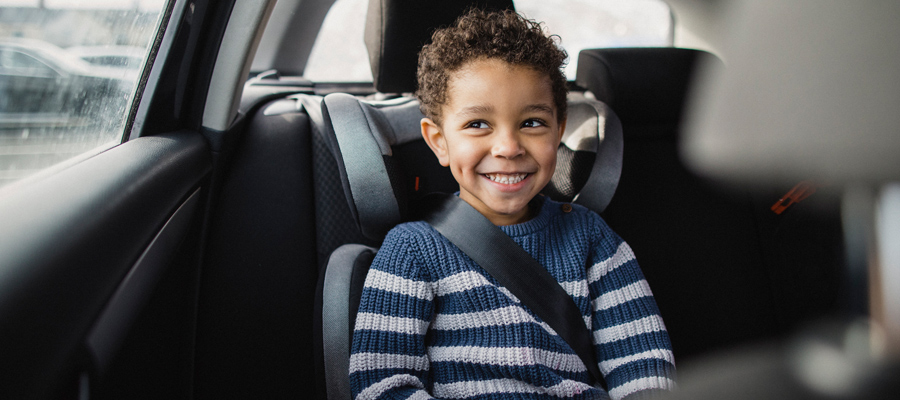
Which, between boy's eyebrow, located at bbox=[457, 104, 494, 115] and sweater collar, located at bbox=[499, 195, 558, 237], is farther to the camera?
sweater collar, located at bbox=[499, 195, 558, 237]

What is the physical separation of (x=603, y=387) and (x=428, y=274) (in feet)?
1.36

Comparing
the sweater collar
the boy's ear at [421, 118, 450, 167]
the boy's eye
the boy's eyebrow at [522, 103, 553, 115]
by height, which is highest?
the boy's eyebrow at [522, 103, 553, 115]

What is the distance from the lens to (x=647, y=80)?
4.79 ft

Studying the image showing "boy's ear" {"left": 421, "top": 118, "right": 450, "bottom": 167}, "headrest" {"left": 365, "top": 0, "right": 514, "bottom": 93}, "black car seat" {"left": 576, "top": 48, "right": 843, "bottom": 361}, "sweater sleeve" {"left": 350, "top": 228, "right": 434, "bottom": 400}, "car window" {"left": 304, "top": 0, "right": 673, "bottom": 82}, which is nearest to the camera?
"sweater sleeve" {"left": 350, "top": 228, "right": 434, "bottom": 400}

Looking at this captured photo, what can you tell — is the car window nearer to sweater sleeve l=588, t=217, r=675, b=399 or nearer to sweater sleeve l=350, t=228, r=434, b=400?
sweater sleeve l=588, t=217, r=675, b=399

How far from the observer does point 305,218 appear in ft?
4.29

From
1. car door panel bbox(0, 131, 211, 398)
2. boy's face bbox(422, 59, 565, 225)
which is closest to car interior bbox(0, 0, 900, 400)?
car door panel bbox(0, 131, 211, 398)

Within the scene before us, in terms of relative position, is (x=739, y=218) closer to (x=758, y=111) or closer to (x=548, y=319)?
(x=548, y=319)

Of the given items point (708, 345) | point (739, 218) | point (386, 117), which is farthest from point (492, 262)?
point (739, 218)

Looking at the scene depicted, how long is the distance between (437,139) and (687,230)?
0.80m

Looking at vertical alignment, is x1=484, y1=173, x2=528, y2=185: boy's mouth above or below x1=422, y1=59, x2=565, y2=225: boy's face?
below

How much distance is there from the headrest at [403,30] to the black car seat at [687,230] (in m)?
0.44

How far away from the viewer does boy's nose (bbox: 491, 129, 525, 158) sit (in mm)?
974

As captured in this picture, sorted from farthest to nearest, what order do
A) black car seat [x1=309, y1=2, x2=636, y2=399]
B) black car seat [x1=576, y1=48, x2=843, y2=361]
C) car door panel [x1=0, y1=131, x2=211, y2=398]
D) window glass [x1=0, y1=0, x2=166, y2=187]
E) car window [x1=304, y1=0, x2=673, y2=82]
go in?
car window [x1=304, y1=0, x2=673, y2=82], black car seat [x1=576, y1=48, x2=843, y2=361], black car seat [x1=309, y1=2, x2=636, y2=399], window glass [x1=0, y1=0, x2=166, y2=187], car door panel [x1=0, y1=131, x2=211, y2=398]
